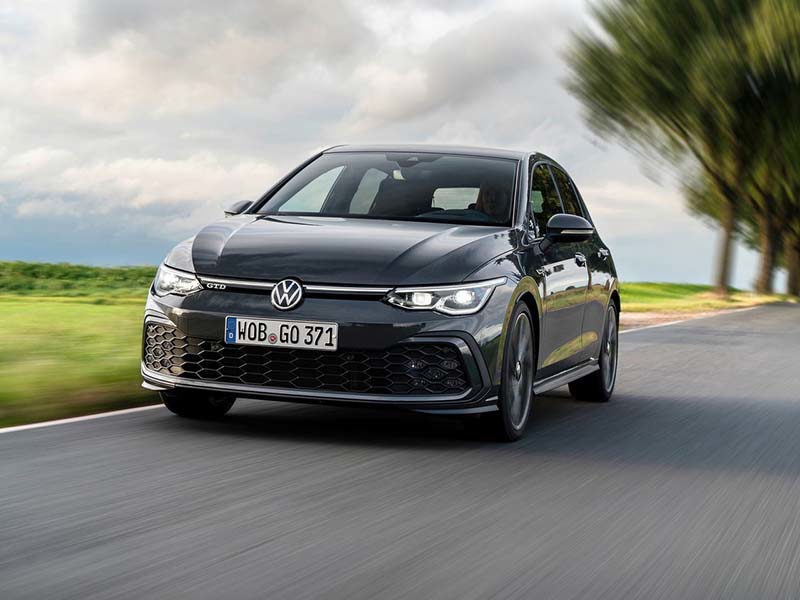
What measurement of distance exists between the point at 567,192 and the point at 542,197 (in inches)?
38.1

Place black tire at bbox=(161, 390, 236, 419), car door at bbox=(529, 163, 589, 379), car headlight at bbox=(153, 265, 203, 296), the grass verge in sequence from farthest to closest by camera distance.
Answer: the grass verge
car door at bbox=(529, 163, 589, 379)
black tire at bbox=(161, 390, 236, 419)
car headlight at bbox=(153, 265, 203, 296)

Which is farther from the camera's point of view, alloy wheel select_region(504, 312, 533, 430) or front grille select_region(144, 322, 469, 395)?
alloy wheel select_region(504, 312, 533, 430)

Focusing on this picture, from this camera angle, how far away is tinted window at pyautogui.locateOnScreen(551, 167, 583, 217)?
30.0 ft

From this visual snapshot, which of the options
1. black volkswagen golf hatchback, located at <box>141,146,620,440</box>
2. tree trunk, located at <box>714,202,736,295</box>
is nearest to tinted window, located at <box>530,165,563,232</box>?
black volkswagen golf hatchback, located at <box>141,146,620,440</box>

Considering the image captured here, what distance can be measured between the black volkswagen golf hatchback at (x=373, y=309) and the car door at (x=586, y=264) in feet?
3.25

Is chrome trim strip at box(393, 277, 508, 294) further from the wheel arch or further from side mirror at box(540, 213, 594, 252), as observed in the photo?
side mirror at box(540, 213, 594, 252)

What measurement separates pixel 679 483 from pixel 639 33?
34.9 m

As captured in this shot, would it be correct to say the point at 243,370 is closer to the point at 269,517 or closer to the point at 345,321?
the point at 345,321

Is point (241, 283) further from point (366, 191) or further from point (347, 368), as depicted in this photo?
point (366, 191)

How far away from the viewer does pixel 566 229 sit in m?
7.76

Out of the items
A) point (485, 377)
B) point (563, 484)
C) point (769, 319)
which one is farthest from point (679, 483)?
point (769, 319)

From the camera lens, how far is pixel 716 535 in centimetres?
510

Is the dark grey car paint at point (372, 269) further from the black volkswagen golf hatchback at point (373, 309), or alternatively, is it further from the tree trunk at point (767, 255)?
the tree trunk at point (767, 255)

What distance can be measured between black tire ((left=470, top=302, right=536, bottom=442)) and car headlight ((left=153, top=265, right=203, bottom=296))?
1643 millimetres
